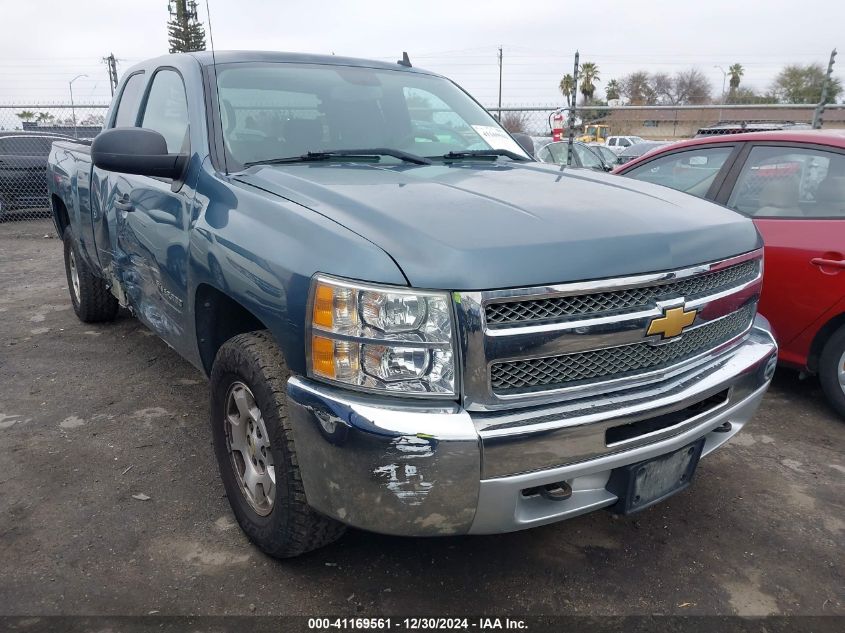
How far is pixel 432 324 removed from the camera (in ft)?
5.98

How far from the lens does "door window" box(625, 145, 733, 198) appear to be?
169 inches

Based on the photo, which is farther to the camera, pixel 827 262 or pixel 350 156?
pixel 827 262

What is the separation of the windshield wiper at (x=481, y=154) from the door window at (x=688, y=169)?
51.6 inches

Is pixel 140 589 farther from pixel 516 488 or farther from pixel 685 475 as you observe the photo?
pixel 685 475

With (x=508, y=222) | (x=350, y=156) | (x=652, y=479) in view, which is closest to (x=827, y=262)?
(x=652, y=479)

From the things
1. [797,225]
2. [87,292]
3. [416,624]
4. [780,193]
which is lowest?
[416,624]

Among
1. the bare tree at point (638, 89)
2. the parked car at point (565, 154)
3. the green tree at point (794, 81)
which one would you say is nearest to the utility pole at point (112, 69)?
the parked car at point (565, 154)

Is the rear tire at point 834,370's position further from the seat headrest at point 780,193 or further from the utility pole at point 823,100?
the utility pole at point 823,100

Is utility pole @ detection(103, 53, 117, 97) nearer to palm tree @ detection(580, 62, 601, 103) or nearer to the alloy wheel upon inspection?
the alloy wheel

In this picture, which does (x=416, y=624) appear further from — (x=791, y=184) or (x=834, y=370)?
(x=791, y=184)

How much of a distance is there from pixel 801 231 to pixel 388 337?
9.67 feet

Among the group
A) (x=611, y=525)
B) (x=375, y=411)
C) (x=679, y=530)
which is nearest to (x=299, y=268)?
(x=375, y=411)

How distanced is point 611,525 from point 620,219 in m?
1.33

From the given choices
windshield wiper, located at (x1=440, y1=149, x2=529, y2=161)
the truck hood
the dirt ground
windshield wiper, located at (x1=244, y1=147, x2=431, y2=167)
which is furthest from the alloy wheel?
windshield wiper, located at (x1=440, y1=149, x2=529, y2=161)
